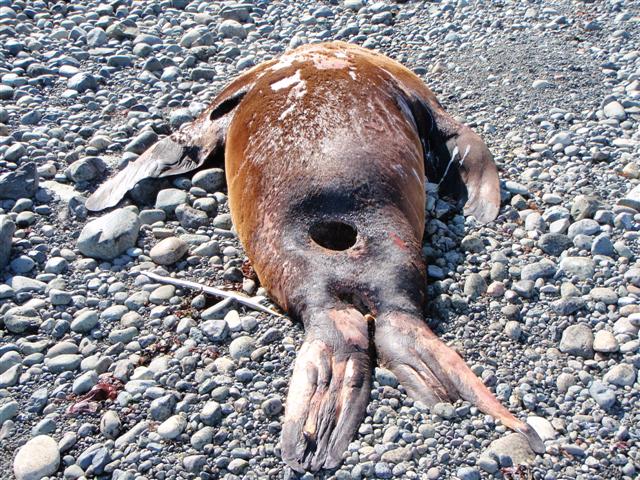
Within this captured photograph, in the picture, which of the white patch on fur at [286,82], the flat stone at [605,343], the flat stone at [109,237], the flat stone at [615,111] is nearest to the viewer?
the flat stone at [605,343]

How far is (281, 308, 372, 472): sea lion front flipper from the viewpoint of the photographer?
3.21 metres

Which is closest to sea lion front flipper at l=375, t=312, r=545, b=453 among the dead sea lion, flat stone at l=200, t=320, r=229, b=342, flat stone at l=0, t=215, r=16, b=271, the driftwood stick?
the dead sea lion

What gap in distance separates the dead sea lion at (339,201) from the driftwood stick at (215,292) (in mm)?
102

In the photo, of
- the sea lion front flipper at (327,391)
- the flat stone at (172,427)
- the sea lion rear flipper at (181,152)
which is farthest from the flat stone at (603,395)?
the sea lion rear flipper at (181,152)

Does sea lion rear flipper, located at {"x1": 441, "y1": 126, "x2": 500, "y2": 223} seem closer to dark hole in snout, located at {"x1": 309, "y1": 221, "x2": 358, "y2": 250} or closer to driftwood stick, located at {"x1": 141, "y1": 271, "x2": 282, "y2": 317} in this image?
dark hole in snout, located at {"x1": 309, "y1": 221, "x2": 358, "y2": 250}

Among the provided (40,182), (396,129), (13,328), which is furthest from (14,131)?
(396,129)

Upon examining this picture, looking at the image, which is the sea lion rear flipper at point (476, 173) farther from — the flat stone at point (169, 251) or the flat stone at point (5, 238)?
the flat stone at point (5, 238)

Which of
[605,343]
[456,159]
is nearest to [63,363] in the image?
[605,343]

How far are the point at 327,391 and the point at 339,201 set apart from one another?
1.10 metres

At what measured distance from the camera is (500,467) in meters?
3.12

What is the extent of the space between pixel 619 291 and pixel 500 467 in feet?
4.87

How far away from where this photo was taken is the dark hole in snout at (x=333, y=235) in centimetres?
414

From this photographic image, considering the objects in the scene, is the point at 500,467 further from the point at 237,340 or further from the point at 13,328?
the point at 13,328

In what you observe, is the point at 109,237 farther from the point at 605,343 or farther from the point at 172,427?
the point at 605,343
